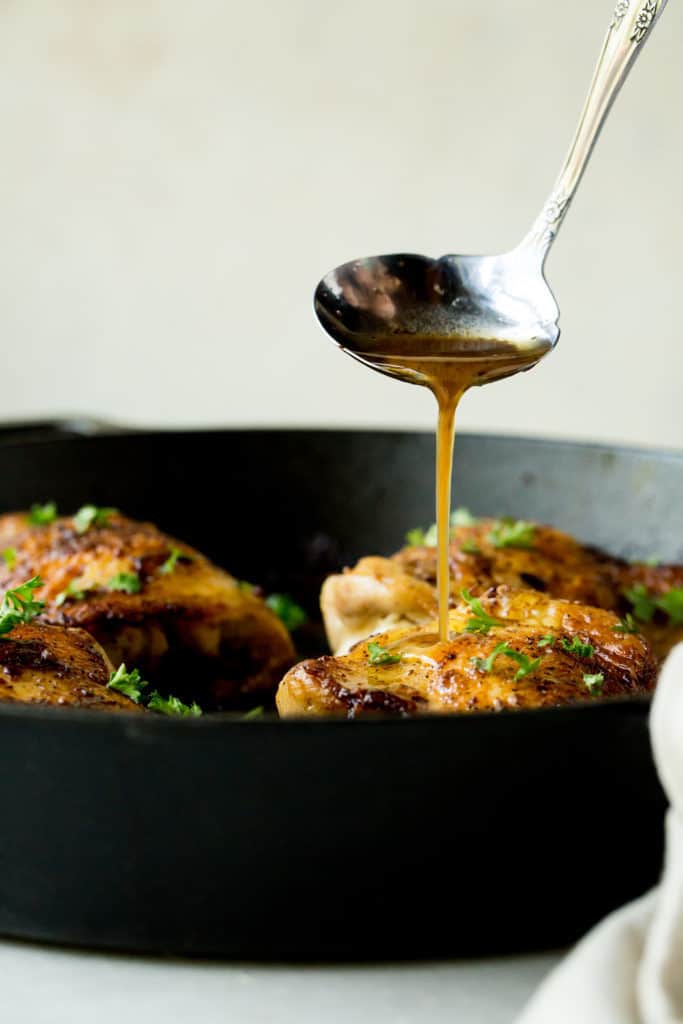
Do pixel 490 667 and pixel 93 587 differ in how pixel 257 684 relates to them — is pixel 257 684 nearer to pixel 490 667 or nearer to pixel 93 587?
pixel 93 587

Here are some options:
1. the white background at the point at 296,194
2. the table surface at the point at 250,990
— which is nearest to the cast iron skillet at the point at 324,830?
the table surface at the point at 250,990

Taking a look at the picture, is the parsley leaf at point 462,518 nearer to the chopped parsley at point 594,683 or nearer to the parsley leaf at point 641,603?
the parsley leaf at point 641,603

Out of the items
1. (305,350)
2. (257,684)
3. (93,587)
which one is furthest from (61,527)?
(305,350)

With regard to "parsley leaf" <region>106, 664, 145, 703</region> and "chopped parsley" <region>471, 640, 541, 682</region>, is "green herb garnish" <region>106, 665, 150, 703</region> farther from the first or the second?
"chopped parsley" <region>471, 640, 541, 682</region>

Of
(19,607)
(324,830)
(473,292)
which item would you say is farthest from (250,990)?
(473,292)

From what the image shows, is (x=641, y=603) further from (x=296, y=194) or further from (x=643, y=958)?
(x=296, y=194)

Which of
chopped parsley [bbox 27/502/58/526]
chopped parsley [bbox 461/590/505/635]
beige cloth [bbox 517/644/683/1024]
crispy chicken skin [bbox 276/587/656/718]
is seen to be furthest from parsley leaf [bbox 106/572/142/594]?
beige cloth [bbox 517/644/683/1024]
